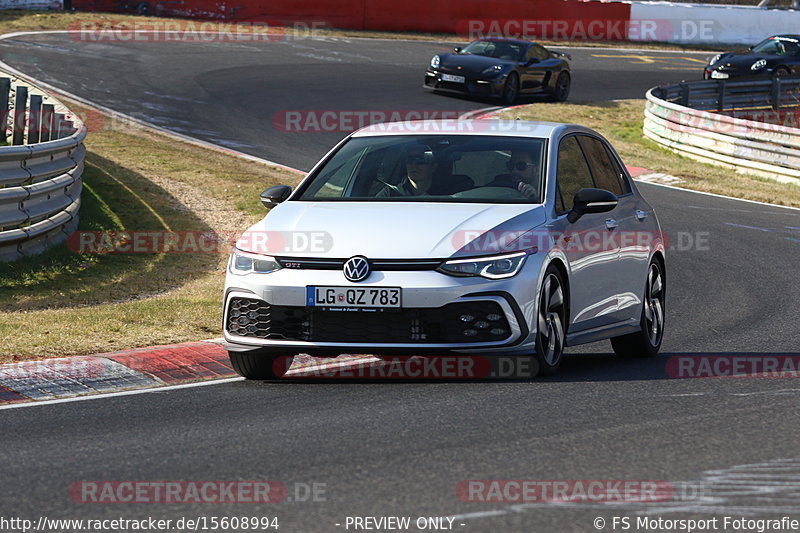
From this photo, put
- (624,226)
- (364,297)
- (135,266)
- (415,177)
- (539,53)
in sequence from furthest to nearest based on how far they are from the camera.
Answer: (539,53) → (135,266) → (624,226) → (415,177) → (364,297)

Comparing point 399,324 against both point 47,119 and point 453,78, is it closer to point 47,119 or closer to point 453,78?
point 47,119

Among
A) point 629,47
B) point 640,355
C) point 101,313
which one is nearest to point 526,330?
point 640,355

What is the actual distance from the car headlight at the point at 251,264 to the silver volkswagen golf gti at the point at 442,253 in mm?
10

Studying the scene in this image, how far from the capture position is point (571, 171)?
9.32 metres

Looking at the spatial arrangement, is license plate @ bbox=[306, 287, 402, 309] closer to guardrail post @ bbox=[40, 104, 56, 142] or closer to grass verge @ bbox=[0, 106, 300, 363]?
grass verge @ bbox=[0, 106, 300, 363]

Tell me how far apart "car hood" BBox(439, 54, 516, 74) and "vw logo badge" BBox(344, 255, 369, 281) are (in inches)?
899

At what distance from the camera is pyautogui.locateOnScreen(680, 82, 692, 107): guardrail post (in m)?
32.4

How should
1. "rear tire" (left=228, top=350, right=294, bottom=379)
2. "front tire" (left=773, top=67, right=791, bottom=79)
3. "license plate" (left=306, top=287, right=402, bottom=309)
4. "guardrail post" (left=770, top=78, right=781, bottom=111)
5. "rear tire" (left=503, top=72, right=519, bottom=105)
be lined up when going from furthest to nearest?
"front tire" (left=773, top=67, right=791, bottom=79)
"guardrail post" (left=770, top=78, right=781, bottom=111)
"rear tire" (left=503, top=72, right=519, bottom=105)
"rear tire" (left=228, top=350, right=294, bottom=379)
"license plate" (left=306, top=287, right=402, bottom=309)

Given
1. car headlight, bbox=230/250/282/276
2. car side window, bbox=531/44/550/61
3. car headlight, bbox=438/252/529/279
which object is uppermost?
car headlight, bbox=438/252/529/279

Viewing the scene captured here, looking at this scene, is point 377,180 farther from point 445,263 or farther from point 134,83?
point 134,83

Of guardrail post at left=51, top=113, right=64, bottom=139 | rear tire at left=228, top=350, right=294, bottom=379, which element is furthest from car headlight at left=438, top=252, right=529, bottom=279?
guardrail post at left=51, top=113, right=64, bottom=139

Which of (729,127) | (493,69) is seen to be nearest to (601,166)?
(729,127)

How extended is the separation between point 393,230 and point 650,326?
2901 mm

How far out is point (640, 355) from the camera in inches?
397
